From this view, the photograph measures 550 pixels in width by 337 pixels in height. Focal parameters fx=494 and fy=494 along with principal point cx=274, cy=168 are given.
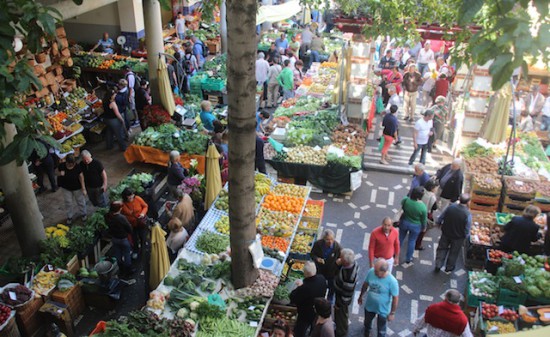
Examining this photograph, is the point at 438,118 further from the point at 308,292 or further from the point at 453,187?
the point at 308,292

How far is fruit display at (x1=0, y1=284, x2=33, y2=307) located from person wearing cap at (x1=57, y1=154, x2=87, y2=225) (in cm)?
258

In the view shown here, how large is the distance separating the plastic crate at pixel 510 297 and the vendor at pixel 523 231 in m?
1.18

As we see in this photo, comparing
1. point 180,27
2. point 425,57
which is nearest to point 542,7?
point 425,57

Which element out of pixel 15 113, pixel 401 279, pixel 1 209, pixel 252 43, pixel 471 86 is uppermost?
pixel 252 43

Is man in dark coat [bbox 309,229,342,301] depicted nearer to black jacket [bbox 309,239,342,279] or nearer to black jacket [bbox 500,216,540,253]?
black jacket [bbox 309,239,342,279]

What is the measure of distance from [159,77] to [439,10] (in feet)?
22.3

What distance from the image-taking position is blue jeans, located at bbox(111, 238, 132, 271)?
800cm

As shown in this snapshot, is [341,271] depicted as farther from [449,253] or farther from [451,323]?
[449,253]

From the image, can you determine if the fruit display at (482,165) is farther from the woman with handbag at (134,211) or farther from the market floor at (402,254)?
the woman with handbag at (134,211)

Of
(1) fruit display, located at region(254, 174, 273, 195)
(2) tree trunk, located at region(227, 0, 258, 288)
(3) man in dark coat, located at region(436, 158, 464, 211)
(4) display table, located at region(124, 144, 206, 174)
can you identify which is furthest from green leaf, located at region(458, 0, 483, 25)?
(4) display table, located at region(124, 144, 206, 174)

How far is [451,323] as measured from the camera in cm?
611

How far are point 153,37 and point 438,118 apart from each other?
7.63m

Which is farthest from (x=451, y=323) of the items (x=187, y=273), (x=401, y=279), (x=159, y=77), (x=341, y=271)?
(x=159, y=77)

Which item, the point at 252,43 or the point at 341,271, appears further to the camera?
the point at 341,271
